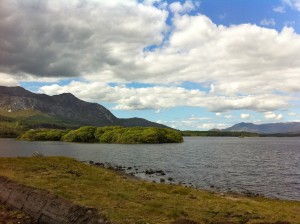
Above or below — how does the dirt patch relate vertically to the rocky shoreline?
above

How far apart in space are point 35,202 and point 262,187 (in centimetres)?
4684

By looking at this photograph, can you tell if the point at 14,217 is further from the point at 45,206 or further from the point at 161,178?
the point at 161,178

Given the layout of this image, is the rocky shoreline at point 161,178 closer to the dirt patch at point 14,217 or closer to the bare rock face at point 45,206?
the bare rock face at point 45,206

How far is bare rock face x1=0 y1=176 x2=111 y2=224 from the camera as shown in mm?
23812

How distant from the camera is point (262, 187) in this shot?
207 feet

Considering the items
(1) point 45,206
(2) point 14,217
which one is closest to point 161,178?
(1) point 45,206

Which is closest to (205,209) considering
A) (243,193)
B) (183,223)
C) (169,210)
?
(169,210)

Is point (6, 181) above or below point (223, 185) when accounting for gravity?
above

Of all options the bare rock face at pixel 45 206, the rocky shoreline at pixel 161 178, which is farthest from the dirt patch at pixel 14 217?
the rocky shoreline at pixel 161 178

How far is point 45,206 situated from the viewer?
92.8ft

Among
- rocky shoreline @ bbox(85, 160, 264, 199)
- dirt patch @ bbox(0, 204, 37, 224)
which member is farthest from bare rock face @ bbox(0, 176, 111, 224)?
rocky shoreline @ bbox(85, 160, 264, 199)

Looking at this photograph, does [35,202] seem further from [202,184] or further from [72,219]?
[202,184]

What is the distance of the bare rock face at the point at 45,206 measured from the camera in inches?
938

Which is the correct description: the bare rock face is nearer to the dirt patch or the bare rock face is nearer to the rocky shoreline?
the dirt patch
